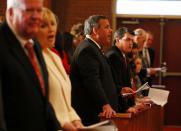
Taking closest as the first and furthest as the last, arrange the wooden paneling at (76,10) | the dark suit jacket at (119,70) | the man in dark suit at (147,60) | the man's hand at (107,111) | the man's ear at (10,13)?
the man's ear at (10,13), the man's hand at (107,111), the dark suit jacket at (119,70), the man in dark suit at (147,60), the wooden paneling at (76,10)

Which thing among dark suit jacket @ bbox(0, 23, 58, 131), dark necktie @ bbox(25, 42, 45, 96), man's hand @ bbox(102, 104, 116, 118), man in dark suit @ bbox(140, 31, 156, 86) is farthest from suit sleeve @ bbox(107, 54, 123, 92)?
dark suit jacket @ bbox(0, 23, 58, 131)

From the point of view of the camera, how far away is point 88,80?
439 cm

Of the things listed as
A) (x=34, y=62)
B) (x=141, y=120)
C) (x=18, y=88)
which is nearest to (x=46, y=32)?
(x=34, y=62)

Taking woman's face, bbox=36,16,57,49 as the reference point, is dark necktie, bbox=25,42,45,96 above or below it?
below

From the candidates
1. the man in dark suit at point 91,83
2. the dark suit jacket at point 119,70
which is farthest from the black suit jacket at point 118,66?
the man in dark suit at point 91,83

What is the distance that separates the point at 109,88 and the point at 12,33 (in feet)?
6.87

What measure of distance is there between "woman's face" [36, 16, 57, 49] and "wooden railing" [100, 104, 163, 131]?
4.03 feet

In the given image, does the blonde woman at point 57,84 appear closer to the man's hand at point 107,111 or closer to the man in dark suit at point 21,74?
the man in dark suit at point 21,74

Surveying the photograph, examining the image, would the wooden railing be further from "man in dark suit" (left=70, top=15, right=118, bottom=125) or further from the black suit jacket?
the black suit jacket

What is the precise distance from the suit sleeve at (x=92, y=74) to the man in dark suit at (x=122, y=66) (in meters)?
0.70

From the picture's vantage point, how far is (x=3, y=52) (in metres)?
2.50

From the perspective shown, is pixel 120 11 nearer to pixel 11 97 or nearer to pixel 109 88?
pixel 109 88

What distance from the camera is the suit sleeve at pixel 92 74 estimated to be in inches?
171

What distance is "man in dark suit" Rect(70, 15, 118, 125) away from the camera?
437 cm
